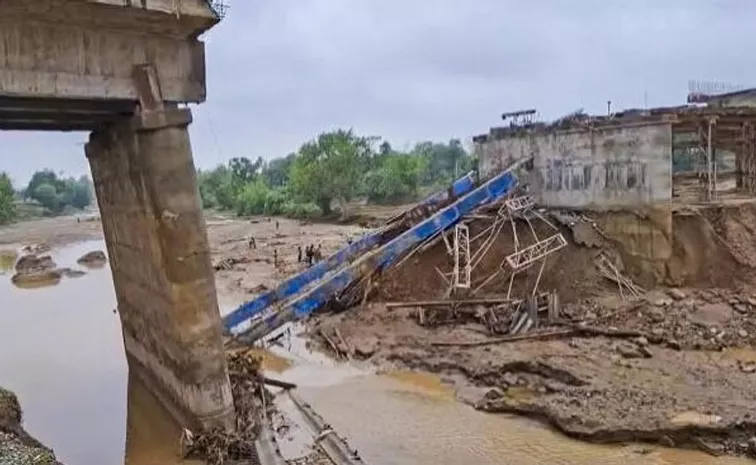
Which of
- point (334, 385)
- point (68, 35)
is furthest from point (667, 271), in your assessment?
point (68, 35)

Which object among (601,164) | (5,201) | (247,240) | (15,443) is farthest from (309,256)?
(5,201)

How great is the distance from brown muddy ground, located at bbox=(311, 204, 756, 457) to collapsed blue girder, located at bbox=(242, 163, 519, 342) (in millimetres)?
1181

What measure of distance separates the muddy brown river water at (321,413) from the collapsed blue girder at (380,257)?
1255 mm

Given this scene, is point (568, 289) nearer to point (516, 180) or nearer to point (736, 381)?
point (516, 180)

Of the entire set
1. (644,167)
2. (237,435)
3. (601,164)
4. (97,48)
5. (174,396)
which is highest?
(97,48)

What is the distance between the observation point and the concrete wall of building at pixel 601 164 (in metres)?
18.6

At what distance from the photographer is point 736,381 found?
13531 mm

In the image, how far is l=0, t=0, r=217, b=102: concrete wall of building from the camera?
9.15 meters

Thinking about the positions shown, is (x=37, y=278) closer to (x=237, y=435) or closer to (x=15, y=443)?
(x=15, y=443)

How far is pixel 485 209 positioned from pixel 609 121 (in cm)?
473

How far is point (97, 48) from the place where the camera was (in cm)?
1000

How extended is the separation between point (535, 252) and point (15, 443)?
14.8 m

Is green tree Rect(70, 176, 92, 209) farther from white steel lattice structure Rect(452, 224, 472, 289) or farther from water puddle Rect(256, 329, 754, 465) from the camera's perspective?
water puddle Rect(256, 329, 754, 465)

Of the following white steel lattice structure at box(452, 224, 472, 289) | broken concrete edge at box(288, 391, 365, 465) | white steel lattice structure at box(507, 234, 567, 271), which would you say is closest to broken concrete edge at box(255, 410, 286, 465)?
broken concrete edge at box(288, 391, 365, 465)
